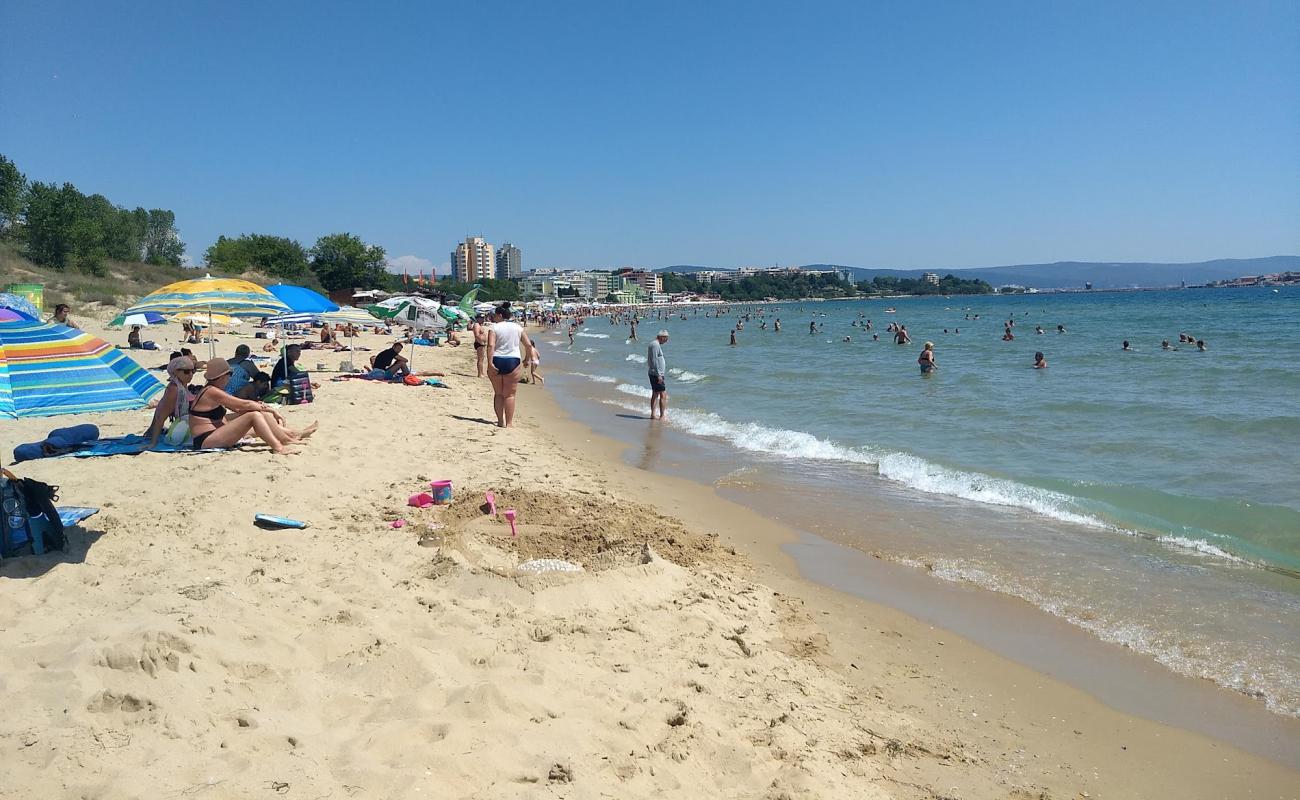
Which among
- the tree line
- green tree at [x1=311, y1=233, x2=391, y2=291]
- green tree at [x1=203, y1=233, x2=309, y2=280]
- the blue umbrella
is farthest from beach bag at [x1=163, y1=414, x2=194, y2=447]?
green tree at [x1=311, y1=233, x2=391, y2=291]

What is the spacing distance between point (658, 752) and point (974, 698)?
6.33 feet

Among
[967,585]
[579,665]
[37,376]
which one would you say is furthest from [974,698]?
[37,376]

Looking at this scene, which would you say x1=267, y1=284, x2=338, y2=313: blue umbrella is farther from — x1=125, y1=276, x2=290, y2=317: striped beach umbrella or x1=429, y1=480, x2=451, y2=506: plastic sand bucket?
x1=429, y1=480, x2=451, y2=506: plastic sand bucket

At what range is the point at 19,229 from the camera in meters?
35.5

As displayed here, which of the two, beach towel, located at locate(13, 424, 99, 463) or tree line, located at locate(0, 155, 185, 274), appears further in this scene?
tree line, located at locate(0, 155, 185, 274)

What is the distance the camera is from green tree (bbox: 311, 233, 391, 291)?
6812 centimetres

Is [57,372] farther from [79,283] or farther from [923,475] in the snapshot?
[79,283]

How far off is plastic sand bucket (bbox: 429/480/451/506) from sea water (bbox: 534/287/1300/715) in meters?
3.26

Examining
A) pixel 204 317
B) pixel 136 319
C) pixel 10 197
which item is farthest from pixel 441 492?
pixel 10 197

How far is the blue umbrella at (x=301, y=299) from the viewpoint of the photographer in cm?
1049

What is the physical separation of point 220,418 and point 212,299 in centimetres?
314

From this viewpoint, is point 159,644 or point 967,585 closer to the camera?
point 159,644

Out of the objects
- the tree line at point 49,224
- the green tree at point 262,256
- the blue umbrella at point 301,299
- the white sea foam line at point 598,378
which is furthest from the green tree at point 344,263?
the blue umbrella at point 301,299

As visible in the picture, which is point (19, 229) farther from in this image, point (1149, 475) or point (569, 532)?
point (1149, 475)
